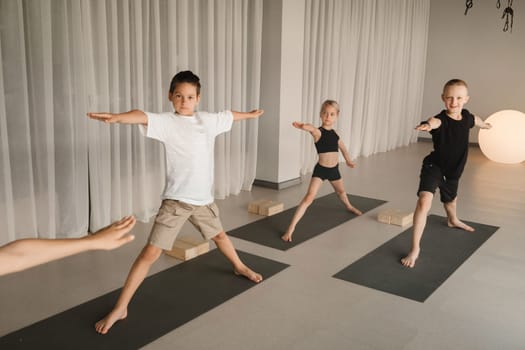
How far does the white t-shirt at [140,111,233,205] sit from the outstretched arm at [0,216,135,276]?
1150 millimetres

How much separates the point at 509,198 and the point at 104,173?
3808 mm

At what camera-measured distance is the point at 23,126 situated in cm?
336

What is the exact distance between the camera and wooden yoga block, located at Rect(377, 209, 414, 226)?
13.9 feet

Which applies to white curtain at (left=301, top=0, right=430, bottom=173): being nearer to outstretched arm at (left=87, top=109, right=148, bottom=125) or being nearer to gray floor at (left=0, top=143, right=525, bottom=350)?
gray floor at (left=0, top=143, right=525, bottom=350)

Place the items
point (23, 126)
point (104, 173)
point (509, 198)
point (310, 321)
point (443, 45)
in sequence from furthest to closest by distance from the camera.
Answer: point (443, 45) < point (509, 198) < point (104, 173) < point (23, 126) < point (310, 321)

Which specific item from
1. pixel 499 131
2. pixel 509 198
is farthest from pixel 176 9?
pixel 499 131

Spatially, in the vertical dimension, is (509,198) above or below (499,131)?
below

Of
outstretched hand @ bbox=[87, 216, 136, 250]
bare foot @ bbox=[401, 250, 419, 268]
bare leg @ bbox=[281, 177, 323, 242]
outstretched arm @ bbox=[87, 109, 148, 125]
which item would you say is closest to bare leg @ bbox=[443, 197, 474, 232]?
bare foot @ bbox=[401, 250, 419, 268]

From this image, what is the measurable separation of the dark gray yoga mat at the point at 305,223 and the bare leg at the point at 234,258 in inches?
23.7

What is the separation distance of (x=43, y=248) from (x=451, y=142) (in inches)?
112

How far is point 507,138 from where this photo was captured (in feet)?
21.5

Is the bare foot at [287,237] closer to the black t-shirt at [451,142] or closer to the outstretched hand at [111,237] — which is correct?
the black t-shirt at [451,142]

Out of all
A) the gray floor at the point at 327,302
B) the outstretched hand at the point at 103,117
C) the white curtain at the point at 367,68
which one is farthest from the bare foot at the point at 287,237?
the white curtain at the point at 367,68

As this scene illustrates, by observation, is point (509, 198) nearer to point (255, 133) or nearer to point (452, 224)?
point (452, 224)
